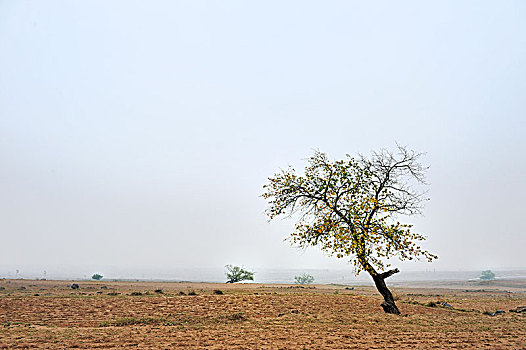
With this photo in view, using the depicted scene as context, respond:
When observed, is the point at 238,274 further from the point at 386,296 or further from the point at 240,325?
the point at 240,325

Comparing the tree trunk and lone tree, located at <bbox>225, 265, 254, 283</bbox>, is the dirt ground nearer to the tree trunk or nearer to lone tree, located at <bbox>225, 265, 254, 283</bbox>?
the tree trunk

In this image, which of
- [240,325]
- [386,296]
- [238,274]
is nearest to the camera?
[240,325]

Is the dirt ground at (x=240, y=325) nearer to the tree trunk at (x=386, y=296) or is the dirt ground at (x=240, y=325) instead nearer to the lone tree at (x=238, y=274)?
the tree trunk at (x=386, y=296)

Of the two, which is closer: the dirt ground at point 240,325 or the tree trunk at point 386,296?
the dirt ground at point 240,325

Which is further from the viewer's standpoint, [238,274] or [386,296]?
[238,274]

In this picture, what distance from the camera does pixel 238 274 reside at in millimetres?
74188

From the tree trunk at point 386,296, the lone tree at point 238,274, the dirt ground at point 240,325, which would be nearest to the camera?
the dirt ground at point 240,325

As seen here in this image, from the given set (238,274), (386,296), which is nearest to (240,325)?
(386,296)

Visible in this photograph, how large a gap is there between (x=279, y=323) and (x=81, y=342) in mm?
7690

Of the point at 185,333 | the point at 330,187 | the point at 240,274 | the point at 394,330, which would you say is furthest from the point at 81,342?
the point at 240,274

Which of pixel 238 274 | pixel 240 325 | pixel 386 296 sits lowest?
pixel 238 274

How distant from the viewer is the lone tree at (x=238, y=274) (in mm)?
73500

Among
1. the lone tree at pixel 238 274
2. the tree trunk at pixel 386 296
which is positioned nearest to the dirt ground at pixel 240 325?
the tree trunk at pixel 386 296

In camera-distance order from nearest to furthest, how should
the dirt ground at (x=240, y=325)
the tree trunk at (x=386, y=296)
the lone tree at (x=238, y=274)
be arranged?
the dirt ground at (x=240, y=325)
the tree trunk at (x=386, y=296)
the lone tree at (x=238, y=274)
